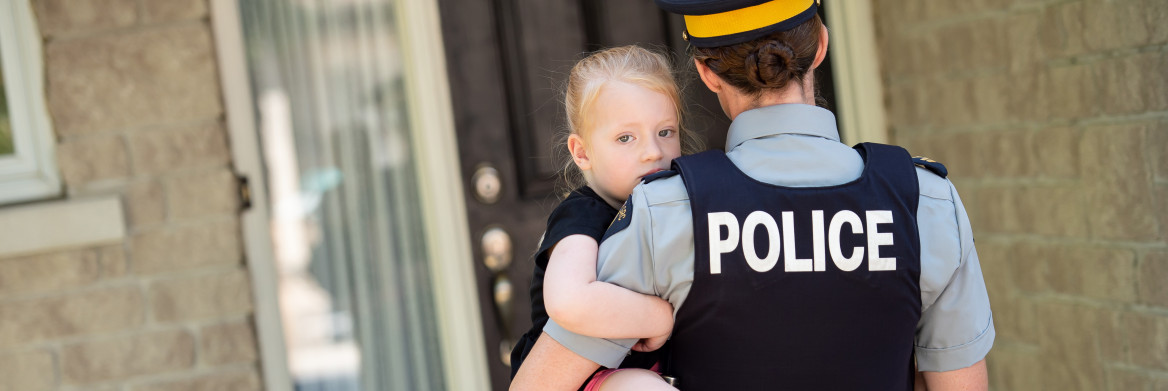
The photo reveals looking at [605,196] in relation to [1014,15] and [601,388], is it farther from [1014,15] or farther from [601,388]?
[1014,15]

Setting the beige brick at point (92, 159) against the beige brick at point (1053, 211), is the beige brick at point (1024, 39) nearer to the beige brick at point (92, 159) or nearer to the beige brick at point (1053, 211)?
the beige brick at point (1053, 211)

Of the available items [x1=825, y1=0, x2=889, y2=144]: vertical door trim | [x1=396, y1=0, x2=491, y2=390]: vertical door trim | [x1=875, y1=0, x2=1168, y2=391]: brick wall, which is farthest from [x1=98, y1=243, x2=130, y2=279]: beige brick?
[x1=875, y1=0, x2=1168, y2=391]: brick wall

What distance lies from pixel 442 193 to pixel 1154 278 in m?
1.76

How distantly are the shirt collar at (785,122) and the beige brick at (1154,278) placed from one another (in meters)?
1.33

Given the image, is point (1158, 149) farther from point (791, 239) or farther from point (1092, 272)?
point (791, 239)

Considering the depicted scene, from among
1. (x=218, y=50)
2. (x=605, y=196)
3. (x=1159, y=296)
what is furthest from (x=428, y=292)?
(x=1159, y=296)

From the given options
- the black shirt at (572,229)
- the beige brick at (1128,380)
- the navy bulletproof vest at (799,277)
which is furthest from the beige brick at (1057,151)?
the black shirt at (572,229)

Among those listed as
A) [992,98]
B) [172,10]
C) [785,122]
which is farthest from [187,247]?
[992,98]

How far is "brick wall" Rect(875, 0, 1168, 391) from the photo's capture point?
6.68 ft

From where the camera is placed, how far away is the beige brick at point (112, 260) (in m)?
2.24

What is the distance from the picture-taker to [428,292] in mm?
2568

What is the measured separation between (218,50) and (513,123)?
0.79m

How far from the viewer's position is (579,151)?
1337mm

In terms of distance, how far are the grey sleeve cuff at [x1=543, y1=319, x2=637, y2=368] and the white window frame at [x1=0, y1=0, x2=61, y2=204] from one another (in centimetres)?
171
